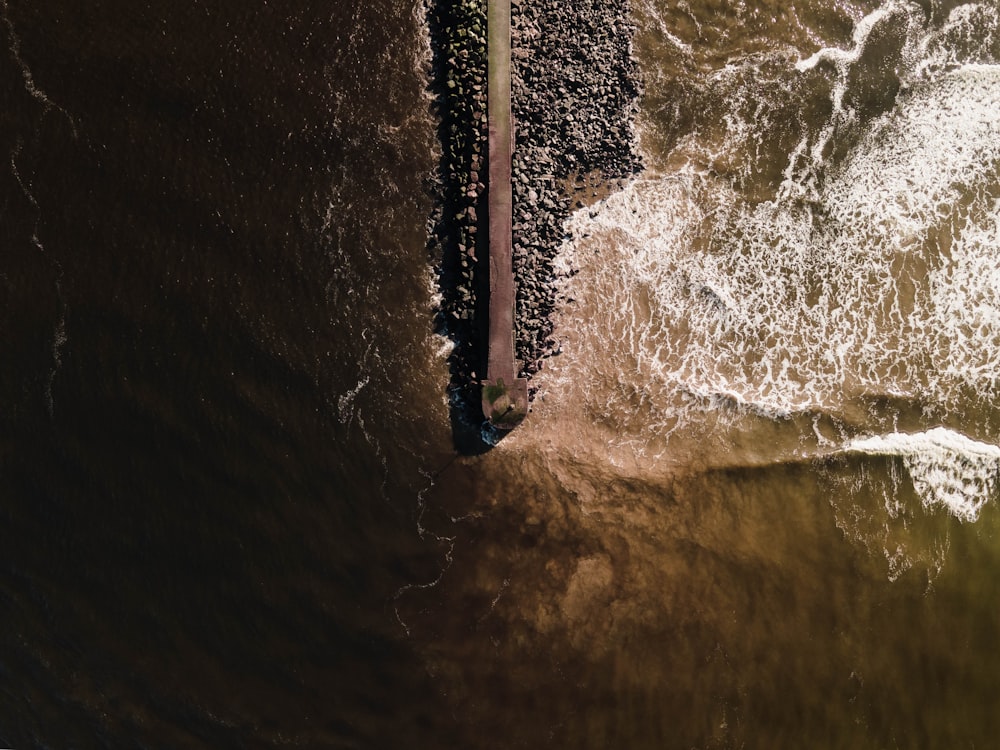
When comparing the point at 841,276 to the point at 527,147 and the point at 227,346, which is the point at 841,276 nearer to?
the point at 527,147

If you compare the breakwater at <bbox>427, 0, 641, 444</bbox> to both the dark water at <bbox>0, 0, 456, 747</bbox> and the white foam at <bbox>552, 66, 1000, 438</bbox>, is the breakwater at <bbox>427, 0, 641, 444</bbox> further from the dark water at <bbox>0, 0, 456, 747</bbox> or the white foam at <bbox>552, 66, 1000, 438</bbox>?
the white foam at <bbox>552, 66, 1000, 438</bbox>

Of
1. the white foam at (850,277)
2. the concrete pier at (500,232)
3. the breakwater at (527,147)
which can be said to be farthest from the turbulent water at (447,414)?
the concrete pier at (500,232)

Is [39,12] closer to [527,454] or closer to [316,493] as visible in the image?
[316,493]

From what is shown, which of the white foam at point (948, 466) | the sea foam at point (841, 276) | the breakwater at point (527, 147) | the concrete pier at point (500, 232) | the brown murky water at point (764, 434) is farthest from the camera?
the white foam at point (948, 466)

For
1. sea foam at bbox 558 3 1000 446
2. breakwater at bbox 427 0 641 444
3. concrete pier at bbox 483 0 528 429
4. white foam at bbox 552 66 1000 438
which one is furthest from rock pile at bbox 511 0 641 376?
white foam at bbox 552 66 1000 438

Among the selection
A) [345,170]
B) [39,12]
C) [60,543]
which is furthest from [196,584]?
[39,12]

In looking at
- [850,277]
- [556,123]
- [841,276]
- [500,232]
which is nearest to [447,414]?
[500,232]

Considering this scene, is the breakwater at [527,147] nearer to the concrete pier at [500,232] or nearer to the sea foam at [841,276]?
the concrete pier at [500,232]
